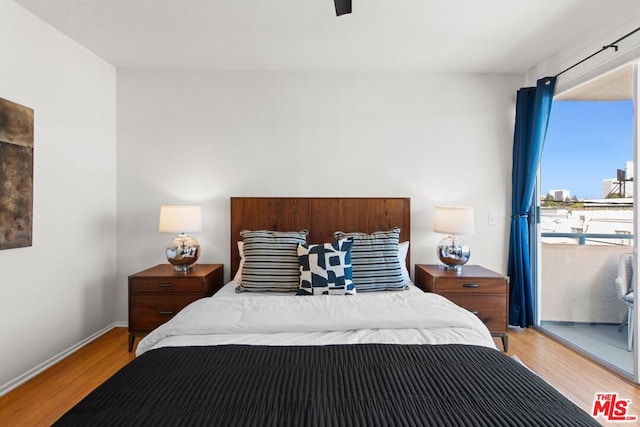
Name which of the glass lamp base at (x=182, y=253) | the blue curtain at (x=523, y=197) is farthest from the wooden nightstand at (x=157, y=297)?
the blue curtain at (x=523, y=197)

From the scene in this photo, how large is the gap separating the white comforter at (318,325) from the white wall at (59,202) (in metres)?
1.23

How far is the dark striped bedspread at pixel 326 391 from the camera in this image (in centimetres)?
103

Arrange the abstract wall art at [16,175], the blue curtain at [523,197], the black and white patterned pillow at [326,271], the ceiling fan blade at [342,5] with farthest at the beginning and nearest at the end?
the blue curtain at [523,197], the black and white patterned pillow at [326,271], the abstract wall art at [16,175], the ceiling fan blade at [342,5]

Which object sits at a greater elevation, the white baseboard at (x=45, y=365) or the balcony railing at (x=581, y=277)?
the balcony railing at (x=581, y=277)

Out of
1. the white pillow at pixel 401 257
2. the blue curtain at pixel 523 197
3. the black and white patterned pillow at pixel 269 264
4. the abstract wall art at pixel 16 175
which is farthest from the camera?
the blue curtain at pixel 523 197

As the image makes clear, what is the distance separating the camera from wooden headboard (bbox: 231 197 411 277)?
3236 millimetres

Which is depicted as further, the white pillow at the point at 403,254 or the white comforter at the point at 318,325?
the white pillow at the point at 403,254

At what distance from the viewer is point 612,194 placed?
104 inches

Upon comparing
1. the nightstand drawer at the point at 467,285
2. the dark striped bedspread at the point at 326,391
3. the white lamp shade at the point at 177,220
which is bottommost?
the dark striped bedspread at the point at 326,391

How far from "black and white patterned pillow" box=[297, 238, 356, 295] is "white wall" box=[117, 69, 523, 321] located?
86cm

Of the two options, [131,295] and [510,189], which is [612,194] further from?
[131,295]

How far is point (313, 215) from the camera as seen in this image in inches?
128

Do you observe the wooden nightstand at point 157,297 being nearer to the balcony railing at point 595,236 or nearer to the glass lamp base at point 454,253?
the glass lamp base at point 454,253

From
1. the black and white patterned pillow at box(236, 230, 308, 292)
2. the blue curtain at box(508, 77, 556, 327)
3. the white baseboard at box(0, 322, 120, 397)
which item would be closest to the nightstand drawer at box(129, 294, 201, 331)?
the white baseboard at box(0, 322, 120, 397)
